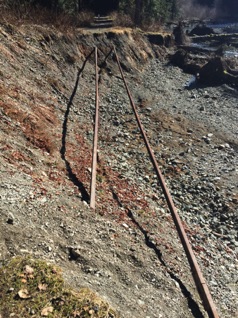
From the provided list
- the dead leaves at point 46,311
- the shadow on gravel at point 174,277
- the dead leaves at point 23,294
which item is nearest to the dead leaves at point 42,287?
the dead leaves at point 23,294

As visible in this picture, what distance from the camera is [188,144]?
16.2 meters

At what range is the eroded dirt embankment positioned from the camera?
20.0 ft

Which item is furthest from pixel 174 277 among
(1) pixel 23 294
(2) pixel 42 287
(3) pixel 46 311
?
(1) pixel 23 294

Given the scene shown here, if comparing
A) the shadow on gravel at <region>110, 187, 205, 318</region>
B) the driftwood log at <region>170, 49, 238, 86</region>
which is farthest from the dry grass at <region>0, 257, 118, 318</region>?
the driftwood log at <region>170, 49, 238, 86</region>

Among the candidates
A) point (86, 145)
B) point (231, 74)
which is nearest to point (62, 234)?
point (86, 145)

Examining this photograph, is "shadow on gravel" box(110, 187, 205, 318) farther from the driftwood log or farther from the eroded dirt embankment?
the driftwood log

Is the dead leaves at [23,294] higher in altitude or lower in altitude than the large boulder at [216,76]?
higher

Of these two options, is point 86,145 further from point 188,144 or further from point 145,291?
point 145,291

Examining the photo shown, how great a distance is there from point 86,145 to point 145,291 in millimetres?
7875

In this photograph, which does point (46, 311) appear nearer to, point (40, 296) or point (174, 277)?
point (40, 296)

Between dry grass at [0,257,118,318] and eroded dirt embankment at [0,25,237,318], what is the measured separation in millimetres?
327

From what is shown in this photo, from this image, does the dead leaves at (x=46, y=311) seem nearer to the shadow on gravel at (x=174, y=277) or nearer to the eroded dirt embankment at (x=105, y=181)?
the eroded dirt embankment at (x=105, y=181)

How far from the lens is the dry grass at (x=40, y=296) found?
4.50m

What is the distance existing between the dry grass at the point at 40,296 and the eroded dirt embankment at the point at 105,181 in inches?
12.9
